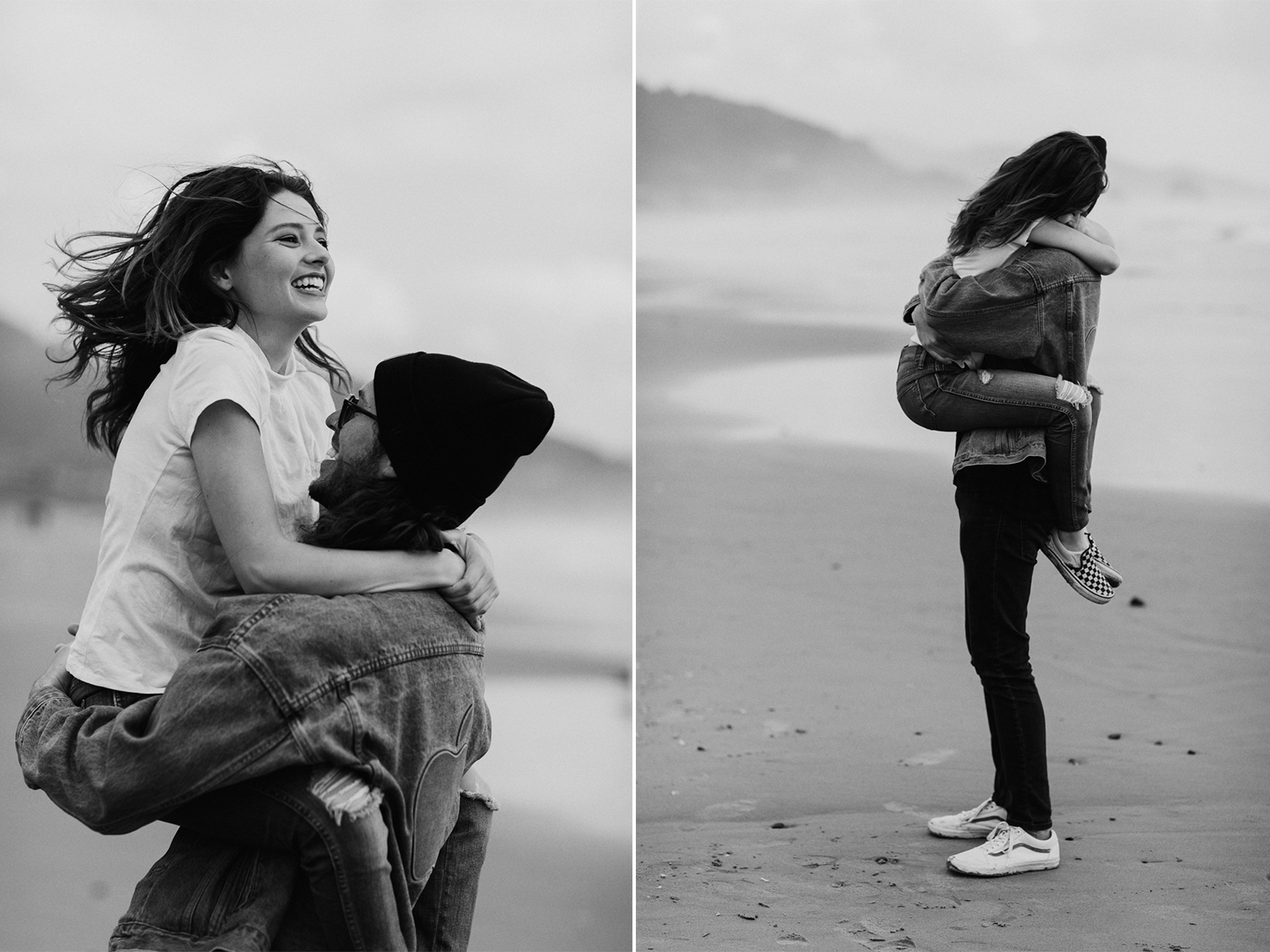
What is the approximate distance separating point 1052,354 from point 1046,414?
13cm

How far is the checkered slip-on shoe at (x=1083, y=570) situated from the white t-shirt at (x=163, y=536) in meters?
1.61

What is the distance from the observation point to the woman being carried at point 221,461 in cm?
179

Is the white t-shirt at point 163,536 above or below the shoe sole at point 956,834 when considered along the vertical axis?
above

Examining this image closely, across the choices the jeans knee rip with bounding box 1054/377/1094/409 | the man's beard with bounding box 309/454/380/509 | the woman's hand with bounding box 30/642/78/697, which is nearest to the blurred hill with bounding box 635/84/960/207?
the jeans knee rip with bounding box 1054/377/1094/409

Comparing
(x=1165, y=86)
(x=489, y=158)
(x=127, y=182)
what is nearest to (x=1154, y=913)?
(x=1165, y=86)

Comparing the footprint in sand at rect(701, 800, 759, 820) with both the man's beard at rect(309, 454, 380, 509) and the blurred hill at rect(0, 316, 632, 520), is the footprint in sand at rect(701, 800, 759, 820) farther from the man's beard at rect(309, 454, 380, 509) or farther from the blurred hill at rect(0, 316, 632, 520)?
the man's beard at rect(309, 454, 380, 509)

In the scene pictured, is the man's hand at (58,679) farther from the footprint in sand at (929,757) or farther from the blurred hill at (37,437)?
the footprint in sand at (929,757)

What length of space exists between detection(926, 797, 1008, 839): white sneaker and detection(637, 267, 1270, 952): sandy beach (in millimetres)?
30

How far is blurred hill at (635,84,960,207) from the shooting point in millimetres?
3186

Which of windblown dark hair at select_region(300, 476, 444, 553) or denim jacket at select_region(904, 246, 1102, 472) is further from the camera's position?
denim jacket at select_region(904, 246, 1102, 472)

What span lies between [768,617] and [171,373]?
176 cm

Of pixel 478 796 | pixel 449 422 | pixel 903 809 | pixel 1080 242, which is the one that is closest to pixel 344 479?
pixel 449 422

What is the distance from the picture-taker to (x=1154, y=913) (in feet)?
8.98

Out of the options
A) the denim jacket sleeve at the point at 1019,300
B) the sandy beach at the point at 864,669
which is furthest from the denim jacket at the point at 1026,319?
the sandy beach at the point at 864,669
